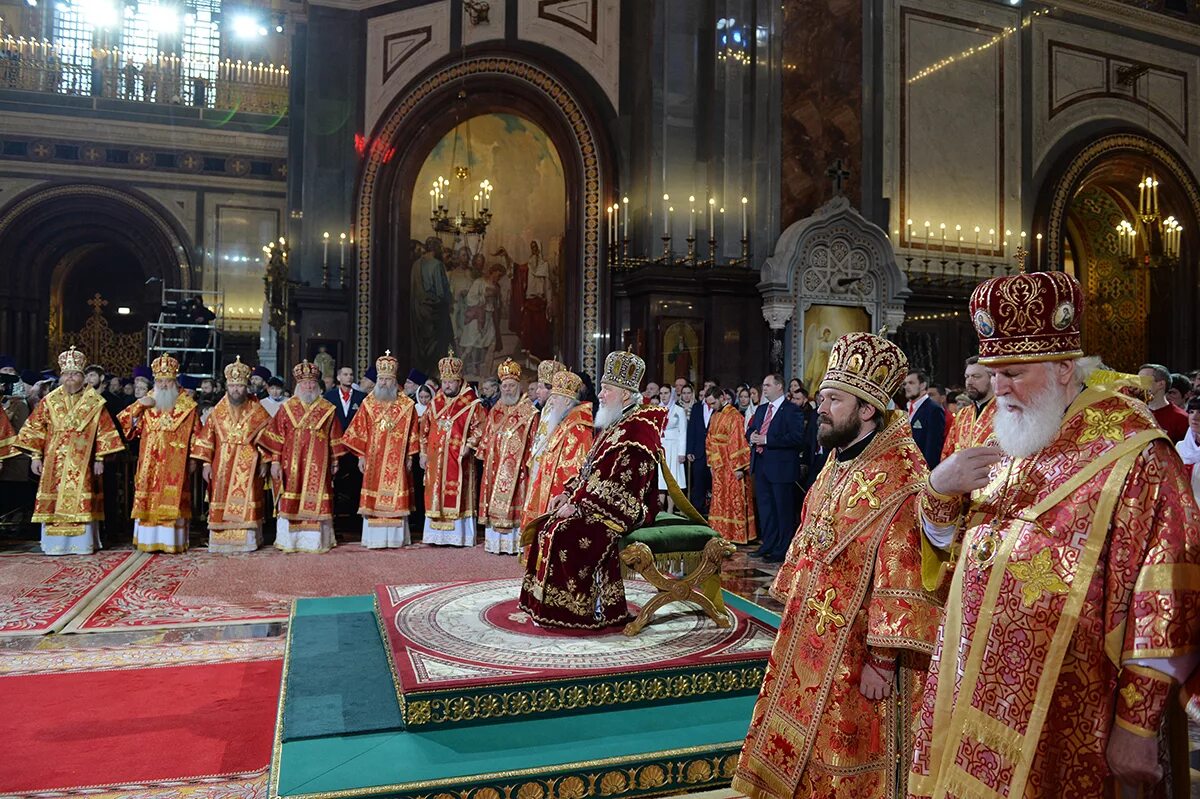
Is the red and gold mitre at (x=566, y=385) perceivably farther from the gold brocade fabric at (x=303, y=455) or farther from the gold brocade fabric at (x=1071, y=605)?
the gold brocade fabric at (x=1071, y=605)

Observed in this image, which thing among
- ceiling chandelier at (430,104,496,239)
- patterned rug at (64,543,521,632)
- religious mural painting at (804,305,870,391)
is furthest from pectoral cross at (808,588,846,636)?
ceiling chandelier at (430,104,496,239)

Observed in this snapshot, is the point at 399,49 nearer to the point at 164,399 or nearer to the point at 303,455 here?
the point at 164,399

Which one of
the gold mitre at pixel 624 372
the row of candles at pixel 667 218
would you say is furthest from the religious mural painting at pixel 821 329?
the gold mitre at pixel 624 372

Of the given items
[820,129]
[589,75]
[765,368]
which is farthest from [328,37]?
[765,368]

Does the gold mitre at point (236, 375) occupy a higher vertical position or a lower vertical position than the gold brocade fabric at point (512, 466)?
higher

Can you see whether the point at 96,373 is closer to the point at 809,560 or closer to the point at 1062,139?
the point at 809,560

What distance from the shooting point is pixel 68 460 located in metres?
8.77

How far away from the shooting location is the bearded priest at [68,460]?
873cm

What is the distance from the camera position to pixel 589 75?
13.8 m

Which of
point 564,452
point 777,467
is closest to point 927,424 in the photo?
point 777,467

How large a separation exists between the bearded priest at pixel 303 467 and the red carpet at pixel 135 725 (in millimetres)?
4102

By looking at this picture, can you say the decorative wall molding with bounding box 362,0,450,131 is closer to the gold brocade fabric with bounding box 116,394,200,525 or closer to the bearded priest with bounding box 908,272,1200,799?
the gold brocade fabric with bounding box 116,394,200,525

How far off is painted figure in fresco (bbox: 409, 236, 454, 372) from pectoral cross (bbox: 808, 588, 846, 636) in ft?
42.9

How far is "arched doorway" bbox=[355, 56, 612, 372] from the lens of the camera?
13898mm
